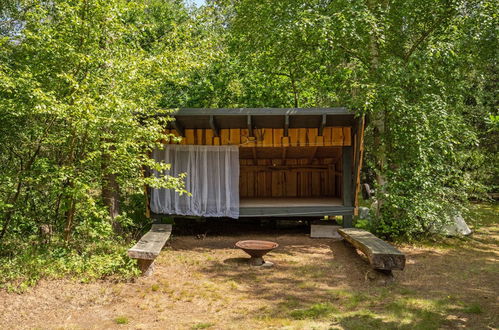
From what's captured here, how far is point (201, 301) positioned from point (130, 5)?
4615 mm

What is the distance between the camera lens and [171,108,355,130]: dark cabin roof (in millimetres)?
8836

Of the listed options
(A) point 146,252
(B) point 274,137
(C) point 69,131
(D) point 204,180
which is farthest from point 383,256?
(C) point 69,131

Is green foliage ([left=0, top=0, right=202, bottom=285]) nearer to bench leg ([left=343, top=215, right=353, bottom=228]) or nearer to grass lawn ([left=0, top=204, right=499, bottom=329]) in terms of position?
grass lawn ([left=0, top=204, right=499, bottom=329])

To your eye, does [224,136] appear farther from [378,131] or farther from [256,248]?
[378,131]

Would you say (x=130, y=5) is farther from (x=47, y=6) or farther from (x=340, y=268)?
(x=340, y=268)

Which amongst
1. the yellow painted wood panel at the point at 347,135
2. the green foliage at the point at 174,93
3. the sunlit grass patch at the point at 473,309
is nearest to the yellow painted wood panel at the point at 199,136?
the green foliage at the point at 174,93

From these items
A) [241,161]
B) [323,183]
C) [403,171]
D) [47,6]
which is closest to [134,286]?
[47,6]

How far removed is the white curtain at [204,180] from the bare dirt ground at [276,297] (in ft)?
5.36

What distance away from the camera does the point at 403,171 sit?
890 cm

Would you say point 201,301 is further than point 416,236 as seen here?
No

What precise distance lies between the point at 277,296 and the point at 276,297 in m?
0.05

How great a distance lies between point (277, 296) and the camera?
5.86 meters

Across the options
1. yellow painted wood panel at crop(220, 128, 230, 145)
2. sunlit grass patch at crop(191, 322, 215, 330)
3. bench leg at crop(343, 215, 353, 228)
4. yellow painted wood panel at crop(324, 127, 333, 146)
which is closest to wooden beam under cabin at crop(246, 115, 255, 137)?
yellow painted wood panel at crop(220, 128, 230, 145)

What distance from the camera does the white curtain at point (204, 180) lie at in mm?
9766
